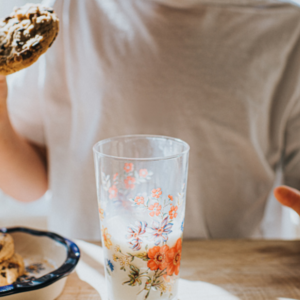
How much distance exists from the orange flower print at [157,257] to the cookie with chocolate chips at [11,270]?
0.51 feet

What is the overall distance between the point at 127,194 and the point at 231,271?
0.18 m

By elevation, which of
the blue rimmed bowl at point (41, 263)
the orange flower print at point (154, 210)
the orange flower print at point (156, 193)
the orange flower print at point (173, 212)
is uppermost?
the orange flower print at point (156, 193)

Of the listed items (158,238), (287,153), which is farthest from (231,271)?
(287,153)

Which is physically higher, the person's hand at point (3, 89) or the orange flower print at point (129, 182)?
the person's hand at point (3, 89)

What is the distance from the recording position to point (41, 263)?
41 centimetres

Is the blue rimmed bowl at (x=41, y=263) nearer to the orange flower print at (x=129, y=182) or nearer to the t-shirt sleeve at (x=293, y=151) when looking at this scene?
the orange flower print at (x=129, y=182)

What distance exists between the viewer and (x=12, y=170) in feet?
1.97

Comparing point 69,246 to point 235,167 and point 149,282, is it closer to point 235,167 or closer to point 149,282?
point 149,282

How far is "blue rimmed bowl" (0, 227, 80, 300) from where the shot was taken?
A: 327mm

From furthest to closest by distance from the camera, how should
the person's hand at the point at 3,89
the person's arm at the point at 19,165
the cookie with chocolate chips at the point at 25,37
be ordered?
the person's arm at the point at 19,165 < the person's hand at the point at 3,89 < the cookie with chocolate chips at the point at 25,37

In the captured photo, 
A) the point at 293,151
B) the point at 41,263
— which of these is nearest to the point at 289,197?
the point at 293,151

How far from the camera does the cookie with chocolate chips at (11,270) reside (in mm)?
348

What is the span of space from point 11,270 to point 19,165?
0.91 ft

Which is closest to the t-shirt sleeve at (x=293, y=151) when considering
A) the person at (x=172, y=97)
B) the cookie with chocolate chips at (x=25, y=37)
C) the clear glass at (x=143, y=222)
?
the person at (x=172, y=97)
